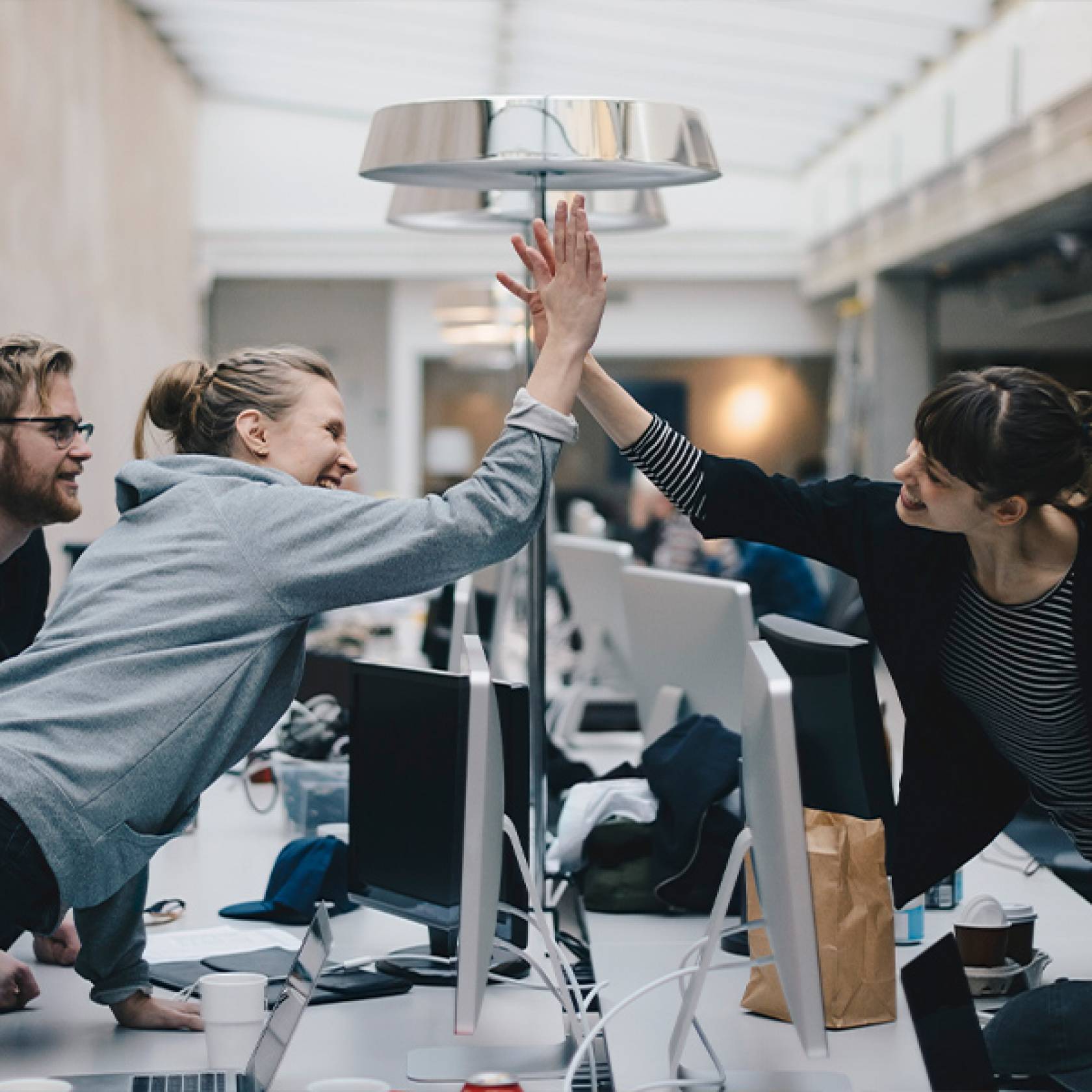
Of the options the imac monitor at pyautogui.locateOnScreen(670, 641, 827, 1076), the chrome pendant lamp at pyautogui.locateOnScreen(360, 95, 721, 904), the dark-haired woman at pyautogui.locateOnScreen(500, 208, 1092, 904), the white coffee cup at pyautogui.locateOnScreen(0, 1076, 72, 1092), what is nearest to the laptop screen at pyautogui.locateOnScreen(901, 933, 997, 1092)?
the imac monitor at pyautogui.locateOnScreen(670, 641, 827, 1076)

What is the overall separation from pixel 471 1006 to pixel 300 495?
659 mm

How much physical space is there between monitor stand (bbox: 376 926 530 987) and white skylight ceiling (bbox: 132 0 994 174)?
7827mm

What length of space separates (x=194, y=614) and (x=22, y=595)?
90 centimetres

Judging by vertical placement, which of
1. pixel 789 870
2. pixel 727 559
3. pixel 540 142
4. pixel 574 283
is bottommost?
pixel 727 559

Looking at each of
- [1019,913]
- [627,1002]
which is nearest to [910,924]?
[1019,913]

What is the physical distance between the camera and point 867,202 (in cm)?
1248

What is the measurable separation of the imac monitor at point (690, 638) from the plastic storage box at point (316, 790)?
2.17ft

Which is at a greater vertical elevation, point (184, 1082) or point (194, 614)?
point (194, 614)

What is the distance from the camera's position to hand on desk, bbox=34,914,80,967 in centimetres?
252

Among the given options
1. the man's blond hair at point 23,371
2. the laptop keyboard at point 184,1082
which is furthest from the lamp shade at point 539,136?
the laptop keyboard at point 184,1082

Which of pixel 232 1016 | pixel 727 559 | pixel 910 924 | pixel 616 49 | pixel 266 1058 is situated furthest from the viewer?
pixel 616 49

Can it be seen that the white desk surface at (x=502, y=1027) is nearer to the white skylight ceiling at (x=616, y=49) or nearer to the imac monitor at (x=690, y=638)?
the imac monitor at (x=690, y=638)

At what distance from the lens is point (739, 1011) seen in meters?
2.29

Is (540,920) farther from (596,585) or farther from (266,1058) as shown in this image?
(596,585)
